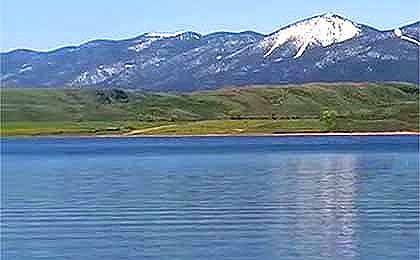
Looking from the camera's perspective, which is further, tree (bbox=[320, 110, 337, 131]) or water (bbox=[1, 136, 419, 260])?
tree (bbox=[320, 110, 337, 131])

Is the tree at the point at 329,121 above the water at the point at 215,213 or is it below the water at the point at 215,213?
above

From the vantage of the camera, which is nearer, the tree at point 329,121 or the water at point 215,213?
the water at point 215,213

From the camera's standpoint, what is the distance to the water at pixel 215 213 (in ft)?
99.1

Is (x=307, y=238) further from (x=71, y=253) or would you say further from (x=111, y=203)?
(x=111, y=203)

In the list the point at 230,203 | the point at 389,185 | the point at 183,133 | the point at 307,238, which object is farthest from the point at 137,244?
the point at 183,133

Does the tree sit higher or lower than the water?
higher

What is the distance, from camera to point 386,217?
37688 mm

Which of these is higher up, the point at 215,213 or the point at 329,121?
the point at 329,121

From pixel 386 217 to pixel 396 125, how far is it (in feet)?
524

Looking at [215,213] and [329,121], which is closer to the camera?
[215,213]

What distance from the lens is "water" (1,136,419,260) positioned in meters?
30.2

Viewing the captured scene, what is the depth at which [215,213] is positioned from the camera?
40656mm

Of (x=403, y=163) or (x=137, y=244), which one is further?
(x=403, y=163)

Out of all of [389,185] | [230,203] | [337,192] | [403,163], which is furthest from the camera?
[403,163]
